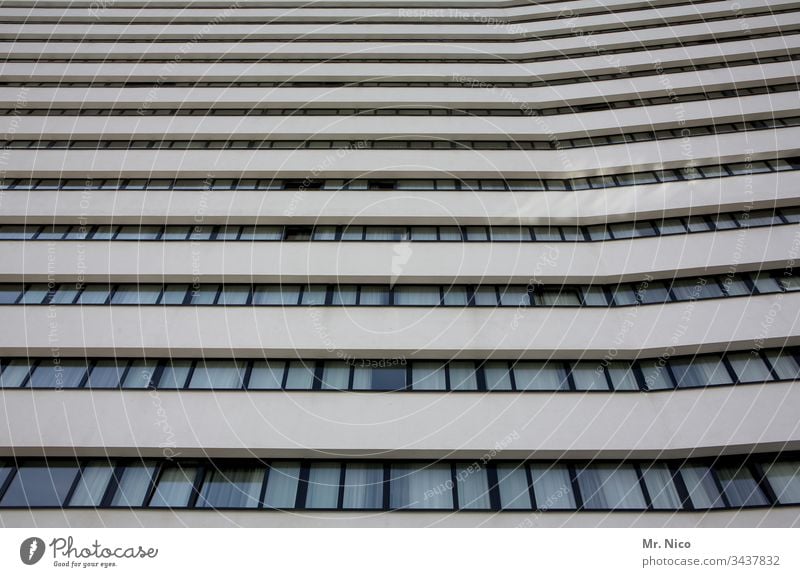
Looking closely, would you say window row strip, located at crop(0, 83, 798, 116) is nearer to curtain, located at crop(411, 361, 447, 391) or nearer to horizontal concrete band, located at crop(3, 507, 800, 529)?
curtain, located at crop(411, 361, 447, 391)

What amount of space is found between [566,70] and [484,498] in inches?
931

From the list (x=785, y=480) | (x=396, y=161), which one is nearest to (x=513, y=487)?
(x=785, y=480)

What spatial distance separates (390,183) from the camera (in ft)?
64.7

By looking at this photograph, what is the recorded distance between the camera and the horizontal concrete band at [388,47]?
25750mm

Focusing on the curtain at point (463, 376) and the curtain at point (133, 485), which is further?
the curtain at point (463, 376)

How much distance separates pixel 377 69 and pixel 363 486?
22.7 m

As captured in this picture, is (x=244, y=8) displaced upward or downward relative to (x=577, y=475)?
upward

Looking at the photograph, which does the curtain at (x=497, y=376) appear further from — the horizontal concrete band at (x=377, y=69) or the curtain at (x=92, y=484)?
the horizontal concrete band at (x=377, y=69)

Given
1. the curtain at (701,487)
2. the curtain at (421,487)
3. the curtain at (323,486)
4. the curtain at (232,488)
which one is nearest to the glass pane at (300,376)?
the curtain at (323,486)

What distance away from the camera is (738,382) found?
13227 millimetres

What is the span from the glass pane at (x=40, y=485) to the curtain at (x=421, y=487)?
9191mm

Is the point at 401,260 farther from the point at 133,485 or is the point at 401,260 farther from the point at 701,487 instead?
the point at 701,487

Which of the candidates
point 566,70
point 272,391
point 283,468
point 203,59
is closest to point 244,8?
point 203,59
